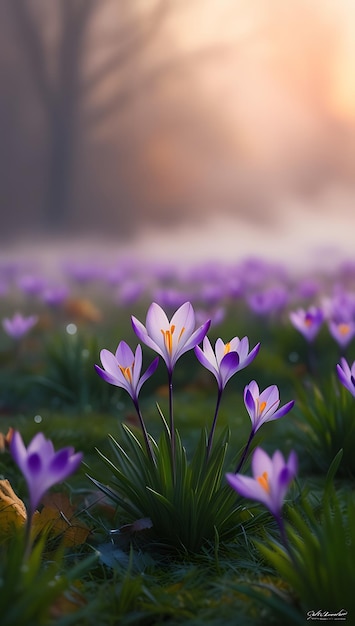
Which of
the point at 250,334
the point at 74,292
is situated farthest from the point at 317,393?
the point at 74,292

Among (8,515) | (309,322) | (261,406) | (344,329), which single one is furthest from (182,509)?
(344,329)

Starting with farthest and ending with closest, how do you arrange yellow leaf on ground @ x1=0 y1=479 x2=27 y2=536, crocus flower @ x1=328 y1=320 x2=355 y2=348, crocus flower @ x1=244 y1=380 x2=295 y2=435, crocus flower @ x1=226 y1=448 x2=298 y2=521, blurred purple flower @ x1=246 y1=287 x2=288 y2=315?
blurred purple flower @ x1=246 y1=287 x2=288 y2=315, crocus flower @ x1=328 y1=320 x2=355 y2=348, yellow leaf on ground @ x1=0 y1=479 x2=27 y2=536, crocus flower @ x1=244 y1=380 x2=295 y2=435, crocus flower @ x1=226 y1=448 x2=298 y2=521

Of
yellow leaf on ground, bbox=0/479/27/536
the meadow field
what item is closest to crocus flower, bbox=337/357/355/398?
the meadow field

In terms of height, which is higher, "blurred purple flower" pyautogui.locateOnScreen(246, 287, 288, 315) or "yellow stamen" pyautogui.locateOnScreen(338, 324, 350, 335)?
"yellow stamen" pyautogui.locateOnScreen(338, 324, 350, 335)

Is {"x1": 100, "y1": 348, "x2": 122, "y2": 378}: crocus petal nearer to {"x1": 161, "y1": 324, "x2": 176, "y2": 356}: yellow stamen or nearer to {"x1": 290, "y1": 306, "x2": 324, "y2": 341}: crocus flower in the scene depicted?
{"x1": 161, "y1": 324, "x2": 176, "y2": 356}: yellow stamen

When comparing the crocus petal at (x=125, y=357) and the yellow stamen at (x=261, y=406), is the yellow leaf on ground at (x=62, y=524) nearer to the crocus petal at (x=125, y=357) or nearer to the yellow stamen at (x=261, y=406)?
the crocus petal at (x=125, y=357)

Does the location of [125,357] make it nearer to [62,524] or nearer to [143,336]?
[143,336]

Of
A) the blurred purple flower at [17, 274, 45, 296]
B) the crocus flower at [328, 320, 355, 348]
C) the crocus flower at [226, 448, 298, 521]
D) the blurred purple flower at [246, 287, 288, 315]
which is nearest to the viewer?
the crocus flower at [226, 448, 298, 521]

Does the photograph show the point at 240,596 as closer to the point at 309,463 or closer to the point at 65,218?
the point at 309,463
